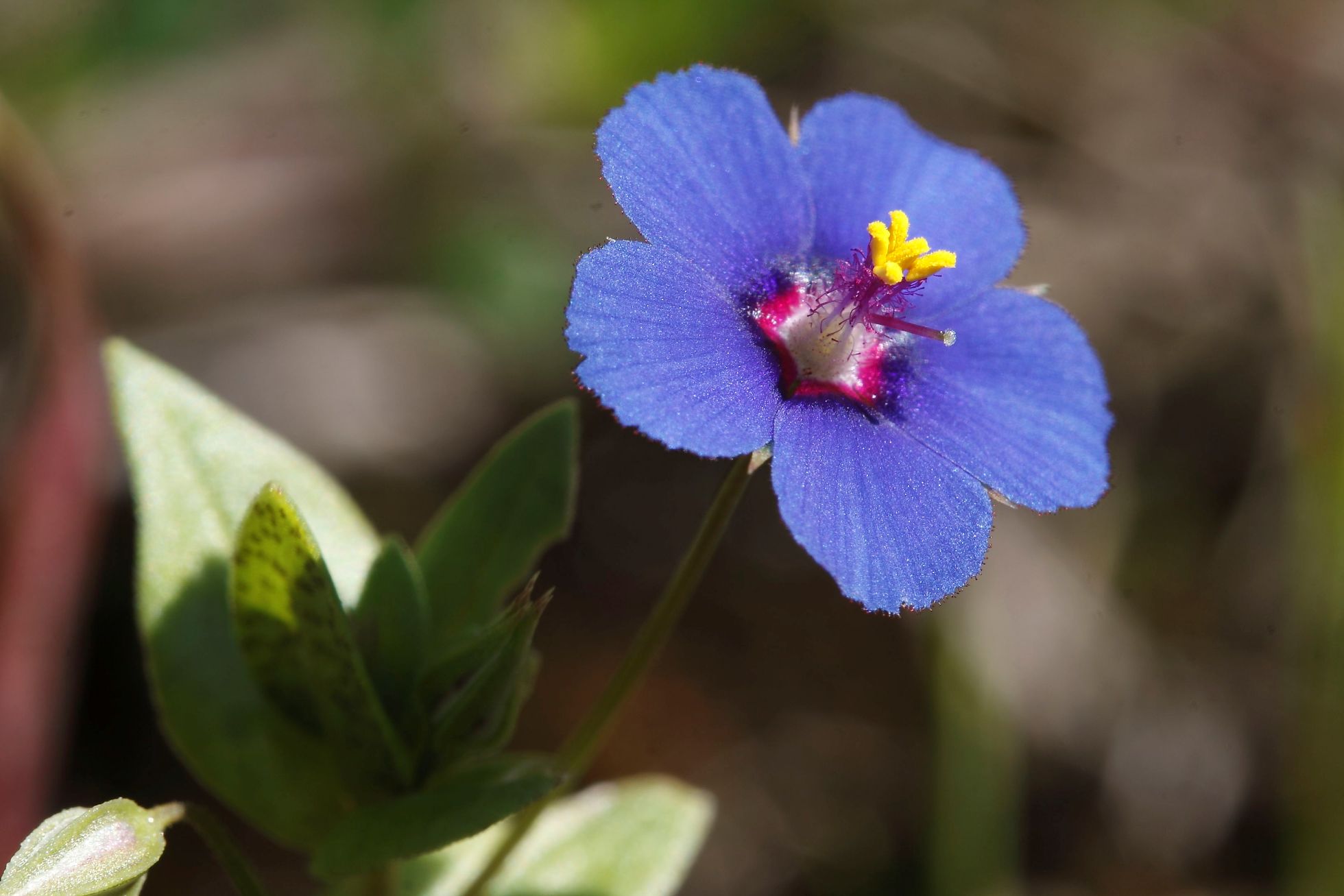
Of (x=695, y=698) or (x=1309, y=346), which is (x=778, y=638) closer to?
(x=695, y=698)

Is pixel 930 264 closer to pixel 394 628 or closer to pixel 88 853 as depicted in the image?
pixel 394 628

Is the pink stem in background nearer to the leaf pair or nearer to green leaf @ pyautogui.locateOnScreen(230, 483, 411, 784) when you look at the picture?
the leaf pair

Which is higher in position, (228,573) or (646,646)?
(646,646)

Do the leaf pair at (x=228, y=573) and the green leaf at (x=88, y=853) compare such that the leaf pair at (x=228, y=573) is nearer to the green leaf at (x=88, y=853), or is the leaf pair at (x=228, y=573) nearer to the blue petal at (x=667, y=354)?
the green leaf at (x=88, y=853)

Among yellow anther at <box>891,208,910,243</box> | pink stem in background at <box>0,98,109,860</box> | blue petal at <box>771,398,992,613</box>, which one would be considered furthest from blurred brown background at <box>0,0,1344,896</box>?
yellow anther at <box>891,208,910,243</box>

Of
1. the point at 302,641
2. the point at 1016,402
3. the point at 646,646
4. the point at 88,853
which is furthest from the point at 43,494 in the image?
the point at 1016,402

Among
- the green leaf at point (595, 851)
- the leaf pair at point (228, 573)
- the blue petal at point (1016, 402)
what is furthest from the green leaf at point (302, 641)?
the blue petal at point (1016, 402)
